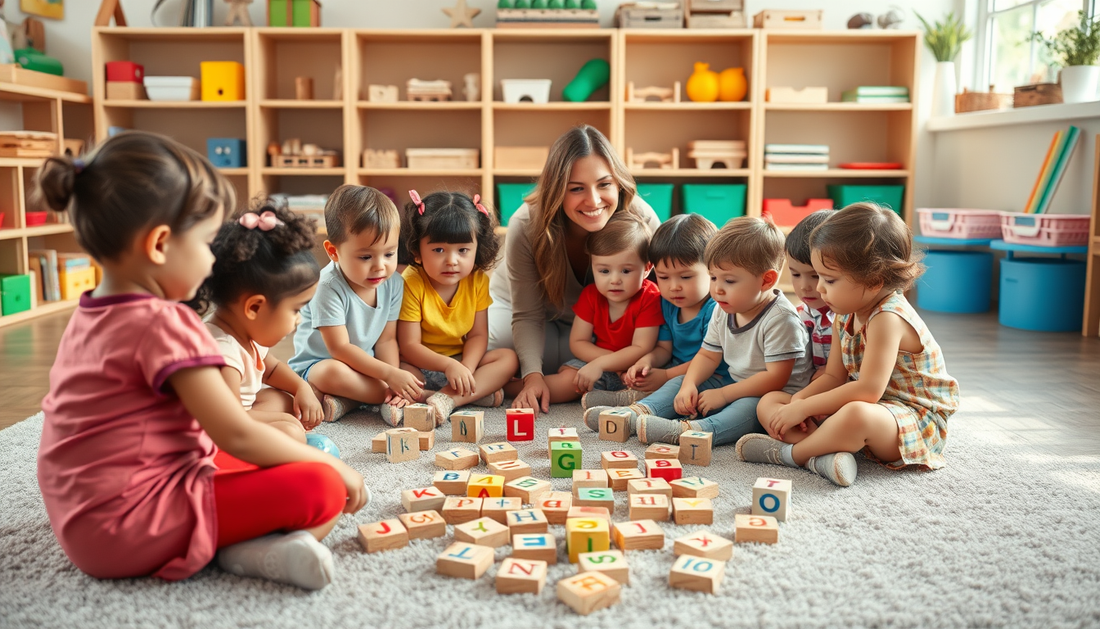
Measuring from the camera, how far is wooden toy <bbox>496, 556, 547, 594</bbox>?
1206 mm

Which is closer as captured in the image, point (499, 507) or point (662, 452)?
point (499, 507)

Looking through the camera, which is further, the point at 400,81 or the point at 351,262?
the point at 400,81

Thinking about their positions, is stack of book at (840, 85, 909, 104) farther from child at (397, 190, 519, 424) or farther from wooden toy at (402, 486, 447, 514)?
wooden toy at (402, 486, 447, 514)

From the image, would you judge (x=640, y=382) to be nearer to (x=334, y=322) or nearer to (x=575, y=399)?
(x=575, y=399)

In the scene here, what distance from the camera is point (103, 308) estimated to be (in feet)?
3.72

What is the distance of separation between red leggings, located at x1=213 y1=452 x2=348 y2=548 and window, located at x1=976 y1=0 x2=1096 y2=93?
4.09 m

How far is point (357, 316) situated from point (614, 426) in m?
0.74

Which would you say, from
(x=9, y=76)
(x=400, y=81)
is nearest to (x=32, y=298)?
(x=9, y=76)

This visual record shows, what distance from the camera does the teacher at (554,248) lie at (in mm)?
2322

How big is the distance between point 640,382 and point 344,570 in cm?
114

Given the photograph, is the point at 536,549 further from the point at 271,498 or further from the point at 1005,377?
the point at 1005,377

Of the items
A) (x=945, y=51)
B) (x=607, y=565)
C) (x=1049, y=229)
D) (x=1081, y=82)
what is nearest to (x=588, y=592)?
(x=607, y=565)

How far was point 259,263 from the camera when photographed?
4.72ft

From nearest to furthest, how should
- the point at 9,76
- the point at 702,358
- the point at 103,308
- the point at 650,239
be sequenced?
the point at 103,308
the point at 702,358
the point at 650,239
the point at 9,76
